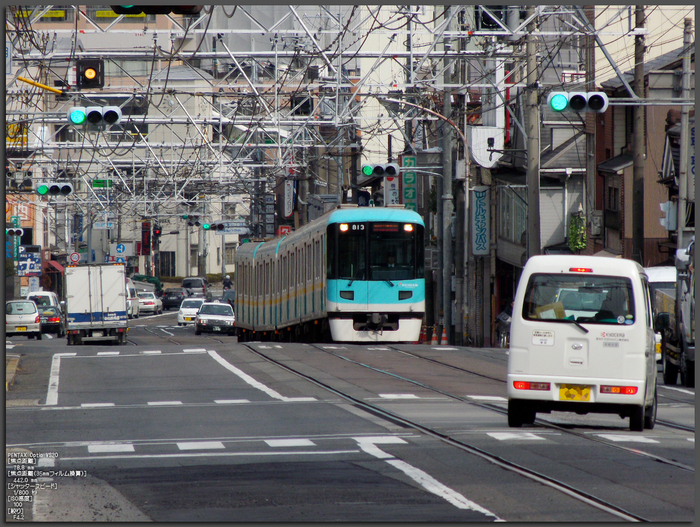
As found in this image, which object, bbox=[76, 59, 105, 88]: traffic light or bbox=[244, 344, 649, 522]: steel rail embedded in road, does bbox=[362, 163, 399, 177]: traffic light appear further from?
bbox=[244, 344, 649, 522]: steel rail embedded in road

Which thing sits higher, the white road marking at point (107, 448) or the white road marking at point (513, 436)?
the white road marking at point (513, 436)

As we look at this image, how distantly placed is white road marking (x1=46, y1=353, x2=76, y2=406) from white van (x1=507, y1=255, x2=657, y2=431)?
26.1 feet

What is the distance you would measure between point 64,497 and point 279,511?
184 cm

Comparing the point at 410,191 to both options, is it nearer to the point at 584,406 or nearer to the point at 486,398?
the point at 486,398

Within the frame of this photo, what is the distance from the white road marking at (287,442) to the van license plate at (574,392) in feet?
9.28

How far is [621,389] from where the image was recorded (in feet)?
39.4

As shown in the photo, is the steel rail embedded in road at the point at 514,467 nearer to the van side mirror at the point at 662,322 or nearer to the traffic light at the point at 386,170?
the van side mirror at the point at 662,322

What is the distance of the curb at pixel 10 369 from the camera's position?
19.8m

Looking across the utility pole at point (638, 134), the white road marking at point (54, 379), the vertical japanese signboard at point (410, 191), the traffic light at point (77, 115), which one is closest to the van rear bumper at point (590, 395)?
the white road marking at point (54, 379)

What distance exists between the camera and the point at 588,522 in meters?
7.35

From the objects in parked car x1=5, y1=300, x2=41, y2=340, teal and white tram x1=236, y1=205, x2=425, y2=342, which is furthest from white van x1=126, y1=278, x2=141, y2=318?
teal and white tram x1=236, y1=205, x2=425, y2=342

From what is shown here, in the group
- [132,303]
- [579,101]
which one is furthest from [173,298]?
[579,101]

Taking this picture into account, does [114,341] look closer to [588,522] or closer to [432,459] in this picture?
[432,459]

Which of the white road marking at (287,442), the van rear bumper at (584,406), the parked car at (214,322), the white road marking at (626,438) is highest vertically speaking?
the van rear bumper at (584,406)
